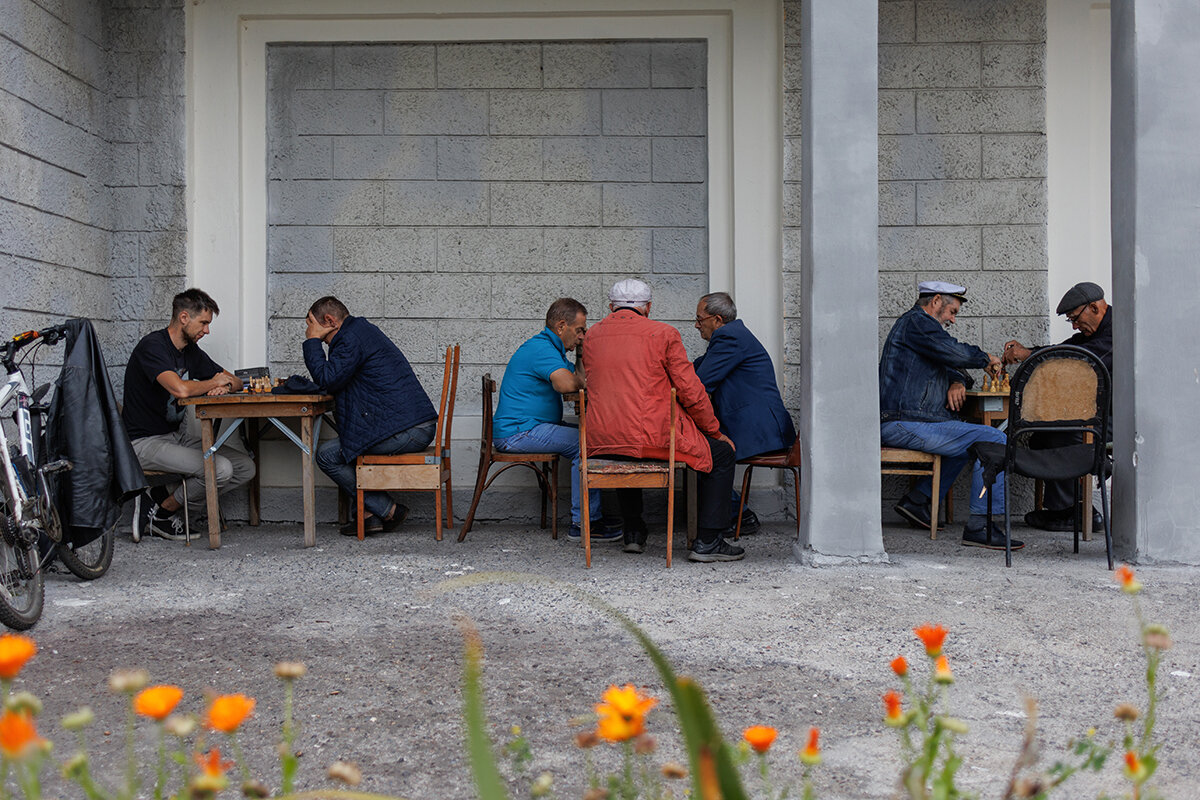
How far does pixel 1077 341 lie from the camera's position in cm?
618

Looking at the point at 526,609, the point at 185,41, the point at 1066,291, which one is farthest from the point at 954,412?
the point at 185,41

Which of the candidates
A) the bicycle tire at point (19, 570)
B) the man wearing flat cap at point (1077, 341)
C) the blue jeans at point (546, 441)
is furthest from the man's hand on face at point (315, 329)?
the man wearing flat cap at point (1077, 341)

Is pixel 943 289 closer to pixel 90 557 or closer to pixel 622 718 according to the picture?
pixel 90 557

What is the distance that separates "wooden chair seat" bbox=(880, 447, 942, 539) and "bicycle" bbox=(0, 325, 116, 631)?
3.73m

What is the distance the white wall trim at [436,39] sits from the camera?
21.7ft

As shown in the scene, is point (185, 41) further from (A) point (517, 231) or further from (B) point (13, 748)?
(B) point (13, 748)

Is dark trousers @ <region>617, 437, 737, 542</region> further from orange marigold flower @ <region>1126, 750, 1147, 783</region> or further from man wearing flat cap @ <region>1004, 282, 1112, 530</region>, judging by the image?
orange marigold flower @ <region>1126, 750, 1147, 783</region>

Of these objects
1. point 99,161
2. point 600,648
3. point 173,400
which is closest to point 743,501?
point 600,648

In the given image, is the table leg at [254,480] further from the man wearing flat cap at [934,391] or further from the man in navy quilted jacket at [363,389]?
the man wearing flat cap at [934,391]

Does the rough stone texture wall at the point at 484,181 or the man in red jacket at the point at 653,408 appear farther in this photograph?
the rough stone texture wall at the point at 484,181

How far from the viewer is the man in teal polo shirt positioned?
5.63 meters

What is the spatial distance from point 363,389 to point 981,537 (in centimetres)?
322

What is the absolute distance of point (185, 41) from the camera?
6570mm

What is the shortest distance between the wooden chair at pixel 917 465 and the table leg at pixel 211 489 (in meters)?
3.35
